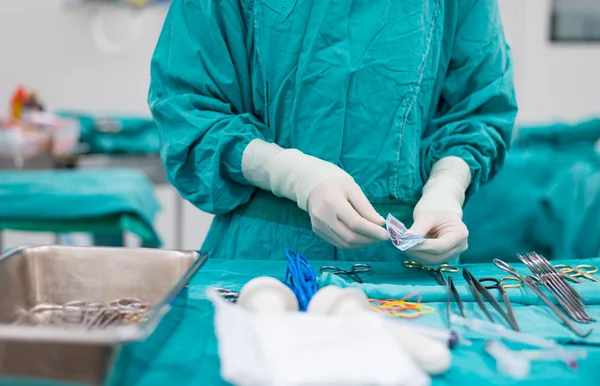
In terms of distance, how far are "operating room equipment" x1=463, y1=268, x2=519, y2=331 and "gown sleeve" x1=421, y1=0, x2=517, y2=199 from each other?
318mm

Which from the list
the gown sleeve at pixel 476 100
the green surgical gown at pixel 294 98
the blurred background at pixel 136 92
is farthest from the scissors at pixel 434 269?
the blurred background at pixel 136 92

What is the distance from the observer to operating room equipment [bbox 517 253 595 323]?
0.79 m

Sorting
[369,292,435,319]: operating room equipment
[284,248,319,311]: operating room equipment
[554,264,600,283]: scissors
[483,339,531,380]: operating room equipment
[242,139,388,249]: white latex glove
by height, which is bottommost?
[483,339,531,380]: operating room equipment

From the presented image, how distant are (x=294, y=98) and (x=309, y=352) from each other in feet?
1.96

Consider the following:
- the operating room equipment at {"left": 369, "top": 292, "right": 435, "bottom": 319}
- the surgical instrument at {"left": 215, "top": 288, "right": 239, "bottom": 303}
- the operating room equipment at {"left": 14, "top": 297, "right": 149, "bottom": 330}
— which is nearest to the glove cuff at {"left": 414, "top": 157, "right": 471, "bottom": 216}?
the operating room equipment at {"left": 369, "top": 292, "right": 435, "bottom": 319}

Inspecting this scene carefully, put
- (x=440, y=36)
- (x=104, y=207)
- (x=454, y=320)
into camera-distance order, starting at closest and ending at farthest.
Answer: (x=454, y=320) < (x=440, y=36) < (x=104, y=207)

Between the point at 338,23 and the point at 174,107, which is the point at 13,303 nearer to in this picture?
the point at 174,107

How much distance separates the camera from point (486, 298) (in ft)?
2.76

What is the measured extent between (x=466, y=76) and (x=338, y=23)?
1.00ft

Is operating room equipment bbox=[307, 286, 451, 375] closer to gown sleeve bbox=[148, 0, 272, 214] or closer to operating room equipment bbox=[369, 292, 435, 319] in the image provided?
operating room equipment bbox=[369, 292, 435, 319]

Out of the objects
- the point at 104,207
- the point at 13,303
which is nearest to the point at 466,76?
the point at 13,303

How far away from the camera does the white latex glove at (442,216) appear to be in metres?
0.95

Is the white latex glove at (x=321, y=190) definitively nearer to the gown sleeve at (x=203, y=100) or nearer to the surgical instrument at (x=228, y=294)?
the gown sleeve at (x=203, y=100)

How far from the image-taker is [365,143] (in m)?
1.08
